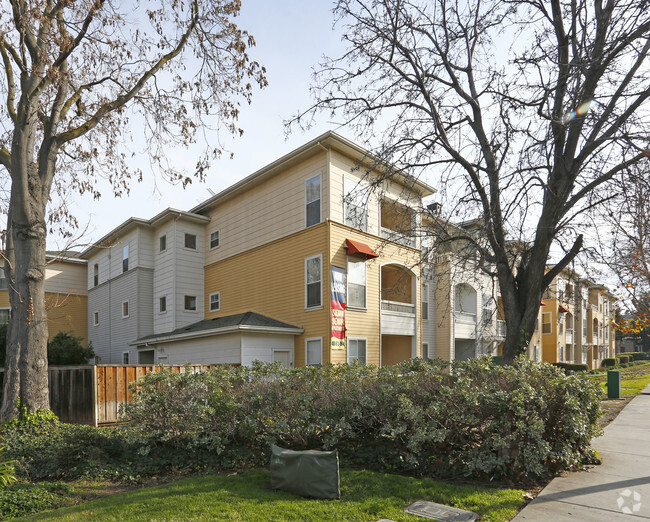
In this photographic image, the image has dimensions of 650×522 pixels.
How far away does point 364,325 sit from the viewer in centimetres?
1695

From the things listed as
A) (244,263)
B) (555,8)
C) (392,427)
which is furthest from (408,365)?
(244,263)

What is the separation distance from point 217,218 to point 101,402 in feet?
37.6

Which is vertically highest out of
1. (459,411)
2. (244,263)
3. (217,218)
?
(217,218)

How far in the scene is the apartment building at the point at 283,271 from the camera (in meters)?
15.9

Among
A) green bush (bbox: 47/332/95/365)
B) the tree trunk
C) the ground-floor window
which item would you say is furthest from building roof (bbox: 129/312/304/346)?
the tree trunk

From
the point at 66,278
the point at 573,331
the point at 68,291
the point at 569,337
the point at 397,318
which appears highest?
the point at 66,278

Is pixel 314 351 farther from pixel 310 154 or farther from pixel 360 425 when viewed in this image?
pixel 360 425

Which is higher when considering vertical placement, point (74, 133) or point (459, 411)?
point (74, 133)

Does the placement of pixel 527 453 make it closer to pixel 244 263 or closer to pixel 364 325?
pixel 364 325

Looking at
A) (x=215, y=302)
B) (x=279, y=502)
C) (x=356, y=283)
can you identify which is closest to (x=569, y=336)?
(x=356, y=283)

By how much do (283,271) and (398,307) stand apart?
5041mm

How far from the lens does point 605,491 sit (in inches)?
221

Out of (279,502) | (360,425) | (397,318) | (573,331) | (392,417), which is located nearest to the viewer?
(279,502)

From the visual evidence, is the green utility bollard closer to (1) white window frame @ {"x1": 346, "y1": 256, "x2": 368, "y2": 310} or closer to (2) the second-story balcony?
(2) the second-story balcony
